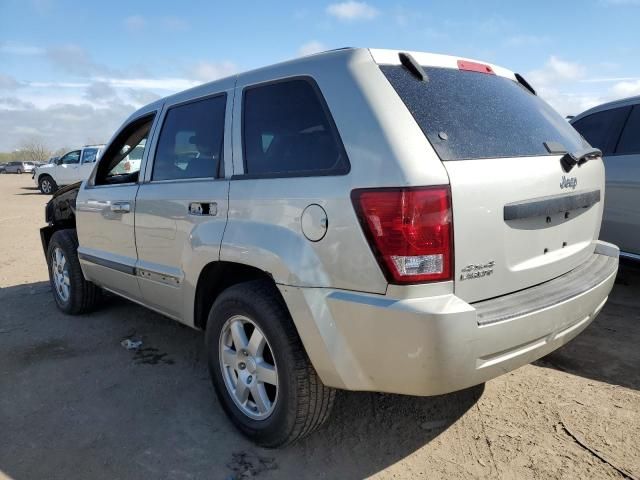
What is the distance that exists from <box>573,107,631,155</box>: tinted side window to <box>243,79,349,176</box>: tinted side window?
12.0 ft

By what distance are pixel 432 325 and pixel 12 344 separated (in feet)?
12.2

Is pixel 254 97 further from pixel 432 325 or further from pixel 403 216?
pixel 432 325

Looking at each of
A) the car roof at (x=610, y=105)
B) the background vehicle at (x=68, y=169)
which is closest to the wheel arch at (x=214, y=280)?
the car roof at (x=610, y=105)

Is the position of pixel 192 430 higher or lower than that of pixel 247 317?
lower

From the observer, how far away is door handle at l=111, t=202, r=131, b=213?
11.6 feet

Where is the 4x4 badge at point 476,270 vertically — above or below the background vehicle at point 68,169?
below

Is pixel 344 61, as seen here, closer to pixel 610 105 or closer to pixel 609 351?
pixel 609 351

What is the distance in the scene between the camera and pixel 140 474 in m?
2.40

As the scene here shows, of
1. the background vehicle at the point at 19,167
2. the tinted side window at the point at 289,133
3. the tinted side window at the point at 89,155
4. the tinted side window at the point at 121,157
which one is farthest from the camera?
the background vehicle at the point at 19,167

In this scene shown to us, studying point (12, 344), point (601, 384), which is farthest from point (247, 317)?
point (12, 344)

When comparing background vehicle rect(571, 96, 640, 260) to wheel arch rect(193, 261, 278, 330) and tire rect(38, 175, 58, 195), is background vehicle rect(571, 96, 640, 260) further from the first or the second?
tire rect(38, 175, 58, 195)

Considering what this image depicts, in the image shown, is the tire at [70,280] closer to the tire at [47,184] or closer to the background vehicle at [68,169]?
the background vehicle at [68,169]

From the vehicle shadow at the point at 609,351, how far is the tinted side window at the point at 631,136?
3.45ft

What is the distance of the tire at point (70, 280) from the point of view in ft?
A: 15.1
